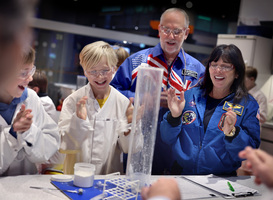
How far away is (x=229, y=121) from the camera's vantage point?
1.88m

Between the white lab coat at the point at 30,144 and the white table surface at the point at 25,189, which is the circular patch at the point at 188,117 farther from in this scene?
the white lab coat at the point at 30,144

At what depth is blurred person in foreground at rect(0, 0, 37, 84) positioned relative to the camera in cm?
35

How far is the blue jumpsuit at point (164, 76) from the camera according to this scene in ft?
7.61

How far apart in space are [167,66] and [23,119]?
124cm

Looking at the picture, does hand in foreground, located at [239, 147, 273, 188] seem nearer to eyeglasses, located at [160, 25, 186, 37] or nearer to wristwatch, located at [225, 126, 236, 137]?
wristwatch, located at [225, 126, 236, 137]

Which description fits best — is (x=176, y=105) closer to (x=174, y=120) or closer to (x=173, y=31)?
(x=174, y=120)

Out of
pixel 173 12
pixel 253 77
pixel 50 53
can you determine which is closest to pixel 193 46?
pixel 253 77

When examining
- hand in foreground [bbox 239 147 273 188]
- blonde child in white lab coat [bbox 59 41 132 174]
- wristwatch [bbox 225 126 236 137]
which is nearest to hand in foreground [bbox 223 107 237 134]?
wristwatch [bbox 225 126 236 137]

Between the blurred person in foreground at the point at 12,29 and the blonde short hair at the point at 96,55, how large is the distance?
58.8 inches

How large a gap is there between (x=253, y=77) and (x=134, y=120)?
3818 mm

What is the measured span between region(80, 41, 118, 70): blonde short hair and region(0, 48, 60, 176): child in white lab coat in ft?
1.07

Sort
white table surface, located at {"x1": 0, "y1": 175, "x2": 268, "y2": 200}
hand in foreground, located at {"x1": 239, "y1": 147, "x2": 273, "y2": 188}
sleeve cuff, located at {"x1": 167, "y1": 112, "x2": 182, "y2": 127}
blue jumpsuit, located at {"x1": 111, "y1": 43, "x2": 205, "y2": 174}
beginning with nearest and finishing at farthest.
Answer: hand in foreground, located at {"x1": 239, "y1": 147, "x2": 273, "y2": 188}
white table surface, located at {"x1": 0, "y1": 175, "x2": 268, "y2": 200}
sleeve cuff, located at {"x1": 167, "y1": 112, "x2": 182, "y2": 127}
blue jumpsuit, located at {"x1": 111, "y1": 43, "x2": 205, "y2": 174}

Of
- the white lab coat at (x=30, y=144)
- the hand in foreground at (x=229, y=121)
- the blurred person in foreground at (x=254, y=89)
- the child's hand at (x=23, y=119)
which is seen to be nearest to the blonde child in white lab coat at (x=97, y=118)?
the white lab coat at (x=30, y=144)

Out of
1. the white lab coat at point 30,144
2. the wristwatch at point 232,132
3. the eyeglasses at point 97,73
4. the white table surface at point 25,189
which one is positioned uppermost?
the eyeglasses at point 97,73
